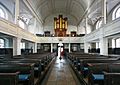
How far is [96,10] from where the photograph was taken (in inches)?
794

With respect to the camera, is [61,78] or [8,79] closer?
[8,79]

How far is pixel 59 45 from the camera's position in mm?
29781

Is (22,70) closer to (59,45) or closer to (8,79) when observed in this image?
(8,79)

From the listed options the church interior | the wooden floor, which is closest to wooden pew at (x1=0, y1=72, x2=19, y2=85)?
the church interior

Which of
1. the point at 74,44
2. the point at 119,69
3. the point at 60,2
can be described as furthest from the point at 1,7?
the point at 119,69

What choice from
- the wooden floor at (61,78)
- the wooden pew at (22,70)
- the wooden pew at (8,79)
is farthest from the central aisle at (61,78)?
the wooden pew at (8,79)

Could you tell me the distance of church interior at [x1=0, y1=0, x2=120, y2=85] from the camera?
534 cm

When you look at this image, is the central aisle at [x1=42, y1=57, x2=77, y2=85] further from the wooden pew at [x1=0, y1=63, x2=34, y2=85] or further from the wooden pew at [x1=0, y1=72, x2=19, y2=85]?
the wooden pew at [x1=0, y1=72, x2=19, y2=85]

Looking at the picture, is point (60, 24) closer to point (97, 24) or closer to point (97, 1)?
point (97, 24)

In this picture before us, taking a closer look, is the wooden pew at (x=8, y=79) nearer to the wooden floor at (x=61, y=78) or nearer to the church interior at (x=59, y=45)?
the church interior at (x=59, y=45)

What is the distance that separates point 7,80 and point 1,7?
1880 centimetres

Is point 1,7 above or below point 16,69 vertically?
above

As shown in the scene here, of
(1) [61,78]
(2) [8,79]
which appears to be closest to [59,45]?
(1) [61,78]

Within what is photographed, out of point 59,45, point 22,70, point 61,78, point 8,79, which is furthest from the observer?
point 59,45
